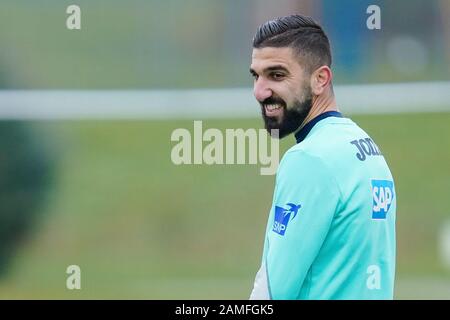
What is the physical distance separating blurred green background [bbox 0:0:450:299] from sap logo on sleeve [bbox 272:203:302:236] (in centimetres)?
603

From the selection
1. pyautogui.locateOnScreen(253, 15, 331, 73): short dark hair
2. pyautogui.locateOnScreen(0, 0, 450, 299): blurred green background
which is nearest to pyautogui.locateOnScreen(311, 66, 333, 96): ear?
pyautogui.locateOnScreen(253, 15, 331, 73): short dark hair

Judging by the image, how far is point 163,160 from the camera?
14305 millimetres

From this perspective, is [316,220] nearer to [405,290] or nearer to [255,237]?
[405,290]

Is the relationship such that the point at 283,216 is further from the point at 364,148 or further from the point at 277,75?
the point at 277,75

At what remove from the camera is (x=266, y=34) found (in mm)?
3311

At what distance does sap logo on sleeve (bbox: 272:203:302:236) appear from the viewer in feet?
9.83

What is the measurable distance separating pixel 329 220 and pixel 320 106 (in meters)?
0.42

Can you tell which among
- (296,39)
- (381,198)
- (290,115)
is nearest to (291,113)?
(290,115)

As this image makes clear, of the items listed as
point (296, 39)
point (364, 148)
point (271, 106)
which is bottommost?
point (364, 148)

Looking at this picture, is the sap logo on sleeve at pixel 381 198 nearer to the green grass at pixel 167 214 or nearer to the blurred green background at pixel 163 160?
the blurred green background at pixel 163 160

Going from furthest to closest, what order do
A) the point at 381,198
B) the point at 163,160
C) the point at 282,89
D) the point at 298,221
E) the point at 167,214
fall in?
the point at 163,160
the point at 167,214
the point at 282,89
the point at 381,198
the point at 298,221

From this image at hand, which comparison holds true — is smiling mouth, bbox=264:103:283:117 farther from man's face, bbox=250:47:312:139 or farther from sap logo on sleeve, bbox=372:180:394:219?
sap logo on sleeve, bbox=372:180:394:219

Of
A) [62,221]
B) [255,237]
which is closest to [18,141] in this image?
[62,221]
